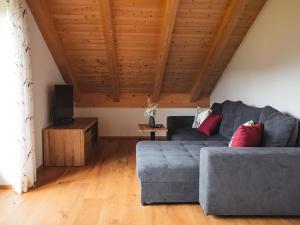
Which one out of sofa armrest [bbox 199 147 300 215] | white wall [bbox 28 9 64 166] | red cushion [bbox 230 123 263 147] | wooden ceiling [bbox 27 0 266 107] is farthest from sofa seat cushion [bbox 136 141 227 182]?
wooden ceiling [bbox 27 0 266 107]

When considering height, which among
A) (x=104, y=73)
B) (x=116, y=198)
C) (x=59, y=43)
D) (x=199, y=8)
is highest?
(x=199, y=8)

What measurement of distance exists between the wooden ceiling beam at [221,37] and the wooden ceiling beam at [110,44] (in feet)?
4.81

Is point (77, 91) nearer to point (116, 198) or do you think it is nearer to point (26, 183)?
point (26, 183)

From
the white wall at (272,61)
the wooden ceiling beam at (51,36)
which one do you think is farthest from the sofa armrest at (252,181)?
the wooden ceiling beam at (51,36)

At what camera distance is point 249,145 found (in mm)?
2727

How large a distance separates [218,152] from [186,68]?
9.55 ft

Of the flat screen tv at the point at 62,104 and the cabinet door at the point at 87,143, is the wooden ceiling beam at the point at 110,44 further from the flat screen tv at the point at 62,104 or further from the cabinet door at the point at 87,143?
the cabinet door at the point at 87,143

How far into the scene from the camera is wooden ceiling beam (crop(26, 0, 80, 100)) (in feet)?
11.7

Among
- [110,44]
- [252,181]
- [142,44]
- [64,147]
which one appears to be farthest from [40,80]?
[252,181]

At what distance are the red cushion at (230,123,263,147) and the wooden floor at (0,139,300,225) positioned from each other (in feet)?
2.17

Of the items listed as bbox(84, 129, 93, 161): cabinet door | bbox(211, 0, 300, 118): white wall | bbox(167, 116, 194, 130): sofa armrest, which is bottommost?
bbox(84, 129, 93, 161): cabinet door

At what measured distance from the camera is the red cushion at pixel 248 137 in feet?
8.98

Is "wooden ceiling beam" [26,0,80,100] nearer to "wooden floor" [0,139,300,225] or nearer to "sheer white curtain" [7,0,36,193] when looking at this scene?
"sheer white curtain" [7,0,36,193]

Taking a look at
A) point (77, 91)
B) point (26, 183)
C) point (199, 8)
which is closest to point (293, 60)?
point (199, 8)
